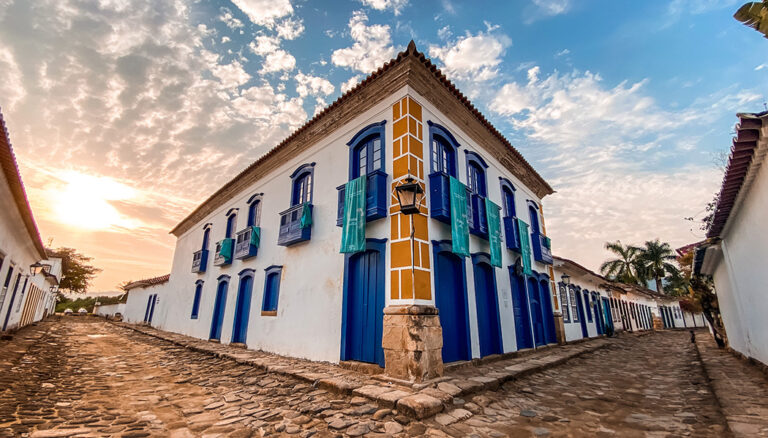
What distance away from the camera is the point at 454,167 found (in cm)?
825

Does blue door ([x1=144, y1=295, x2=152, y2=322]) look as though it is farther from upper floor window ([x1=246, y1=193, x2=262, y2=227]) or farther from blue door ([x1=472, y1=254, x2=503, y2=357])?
blue door ([x1=472, y1=254, x2=503, y2=357])

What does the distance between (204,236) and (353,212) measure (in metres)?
11.9

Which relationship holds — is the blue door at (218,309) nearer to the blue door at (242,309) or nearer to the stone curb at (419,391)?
the blue door at (242,309)

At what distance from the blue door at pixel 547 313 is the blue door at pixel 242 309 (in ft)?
33.3

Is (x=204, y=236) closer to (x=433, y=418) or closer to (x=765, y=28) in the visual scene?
(x=433, y=418)

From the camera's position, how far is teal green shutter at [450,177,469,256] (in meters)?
6.85

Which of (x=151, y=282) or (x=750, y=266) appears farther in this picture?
(x=151, y=282)

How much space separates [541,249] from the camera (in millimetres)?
11781

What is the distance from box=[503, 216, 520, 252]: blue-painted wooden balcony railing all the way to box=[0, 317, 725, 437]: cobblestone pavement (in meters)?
3.72

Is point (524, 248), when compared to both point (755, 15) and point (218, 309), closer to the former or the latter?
point (755, 15)

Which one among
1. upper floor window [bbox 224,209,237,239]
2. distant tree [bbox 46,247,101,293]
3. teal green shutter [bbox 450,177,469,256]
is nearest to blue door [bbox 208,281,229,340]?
upper floor window [bbox 224,209,237,239]

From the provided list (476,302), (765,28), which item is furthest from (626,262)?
(765,28)

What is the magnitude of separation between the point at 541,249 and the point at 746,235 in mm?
6346

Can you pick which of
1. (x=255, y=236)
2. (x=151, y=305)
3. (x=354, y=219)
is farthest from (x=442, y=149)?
(x=151, y=305)
